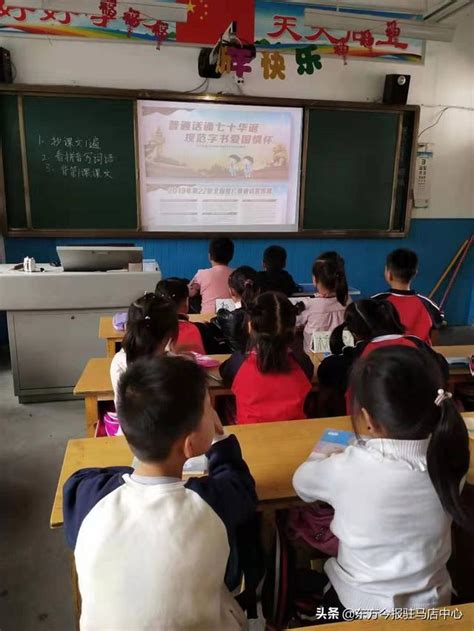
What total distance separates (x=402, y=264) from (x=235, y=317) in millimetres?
924

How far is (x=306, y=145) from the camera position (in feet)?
14.2

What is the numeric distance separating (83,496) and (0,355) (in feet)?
11.6

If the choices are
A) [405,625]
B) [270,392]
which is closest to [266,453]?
[270,392]

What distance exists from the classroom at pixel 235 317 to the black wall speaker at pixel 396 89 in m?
0.03

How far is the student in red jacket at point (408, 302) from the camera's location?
2.45m

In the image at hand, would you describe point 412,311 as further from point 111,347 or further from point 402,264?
point 111,347

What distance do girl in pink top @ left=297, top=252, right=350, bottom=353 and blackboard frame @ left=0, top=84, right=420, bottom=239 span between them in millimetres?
2040

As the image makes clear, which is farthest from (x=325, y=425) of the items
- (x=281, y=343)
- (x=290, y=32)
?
(x=290, y=32)

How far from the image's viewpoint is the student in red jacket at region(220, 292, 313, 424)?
1.61 meters

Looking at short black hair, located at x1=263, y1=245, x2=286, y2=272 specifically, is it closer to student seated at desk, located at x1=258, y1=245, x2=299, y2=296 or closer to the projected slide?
student seated at desk, located at x1=258, y1=245, x2=299, y2=296

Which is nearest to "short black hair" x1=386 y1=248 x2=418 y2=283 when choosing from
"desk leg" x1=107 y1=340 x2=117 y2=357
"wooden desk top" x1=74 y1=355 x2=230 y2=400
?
"wooden desk top" x1=74 y1=355 x2=230 y2=400

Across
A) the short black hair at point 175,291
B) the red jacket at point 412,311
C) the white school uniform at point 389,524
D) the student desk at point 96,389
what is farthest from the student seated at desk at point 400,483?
the red jacket at point 412,311

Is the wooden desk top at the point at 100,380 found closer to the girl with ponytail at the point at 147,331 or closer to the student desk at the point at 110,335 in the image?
the girl with ponytail at the point at 147,331

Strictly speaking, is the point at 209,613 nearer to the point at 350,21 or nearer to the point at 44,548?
the point at 44,548
